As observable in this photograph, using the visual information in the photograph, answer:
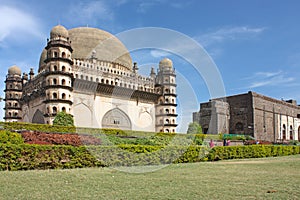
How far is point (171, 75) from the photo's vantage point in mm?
42406

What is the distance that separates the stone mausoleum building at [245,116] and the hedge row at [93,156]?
2784cm

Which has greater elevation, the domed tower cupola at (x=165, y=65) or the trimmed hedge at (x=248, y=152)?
the domed tower cupola at (x=165, y=65)

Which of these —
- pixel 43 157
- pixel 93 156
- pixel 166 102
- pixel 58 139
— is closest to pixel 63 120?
pixel 58 139

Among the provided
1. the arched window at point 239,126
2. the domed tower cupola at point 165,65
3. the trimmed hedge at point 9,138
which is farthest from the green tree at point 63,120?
the arched window at point 239,126

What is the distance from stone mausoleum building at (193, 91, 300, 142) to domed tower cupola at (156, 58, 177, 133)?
419cm

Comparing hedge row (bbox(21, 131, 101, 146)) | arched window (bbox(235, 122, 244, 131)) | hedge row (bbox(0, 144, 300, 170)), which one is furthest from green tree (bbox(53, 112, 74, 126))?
arched window (bbox(235, 122, 244, 131))

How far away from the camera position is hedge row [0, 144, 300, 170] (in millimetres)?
10359

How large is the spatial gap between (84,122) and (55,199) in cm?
2735

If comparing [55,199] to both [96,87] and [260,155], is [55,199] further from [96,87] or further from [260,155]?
[96,87]

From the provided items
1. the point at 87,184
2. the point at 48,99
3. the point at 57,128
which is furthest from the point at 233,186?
the point at 48,99

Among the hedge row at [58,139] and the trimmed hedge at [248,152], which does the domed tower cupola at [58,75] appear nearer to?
the hedge row at [58,139]

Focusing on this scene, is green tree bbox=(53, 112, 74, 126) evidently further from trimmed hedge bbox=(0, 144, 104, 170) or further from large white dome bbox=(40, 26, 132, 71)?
trimmed hedge bbox=(0, 144, 104, 170)

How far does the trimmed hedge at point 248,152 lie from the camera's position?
16922mm

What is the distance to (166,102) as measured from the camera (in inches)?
1628
